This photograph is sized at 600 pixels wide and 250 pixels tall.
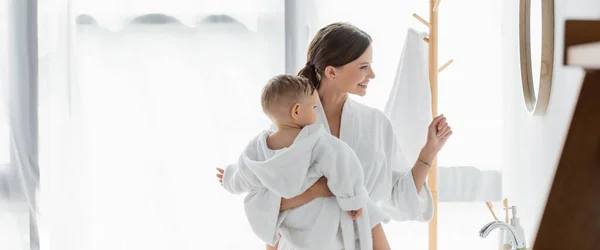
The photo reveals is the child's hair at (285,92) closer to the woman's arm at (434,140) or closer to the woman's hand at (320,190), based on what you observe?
the woman's hand at (320,190)

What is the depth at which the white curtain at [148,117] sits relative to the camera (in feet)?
9.18

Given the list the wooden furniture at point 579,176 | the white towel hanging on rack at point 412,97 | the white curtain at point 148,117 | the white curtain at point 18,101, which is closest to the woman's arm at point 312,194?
the white towel hanging on rack at point 412,97

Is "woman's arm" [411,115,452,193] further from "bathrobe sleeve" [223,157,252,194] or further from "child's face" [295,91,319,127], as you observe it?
"bathrobe sleeve" [223,157,252,194]

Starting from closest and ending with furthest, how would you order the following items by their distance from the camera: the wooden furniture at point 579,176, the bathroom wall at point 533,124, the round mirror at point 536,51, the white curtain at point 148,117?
the wooden furniture at point 579,176 → the bathroom wall at point 533,124 → the round mirror at point 536,51 → the white curtain at point 148,117

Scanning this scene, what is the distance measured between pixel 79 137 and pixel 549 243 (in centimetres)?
242

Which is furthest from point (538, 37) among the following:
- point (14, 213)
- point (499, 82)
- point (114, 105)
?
point (14, 213)

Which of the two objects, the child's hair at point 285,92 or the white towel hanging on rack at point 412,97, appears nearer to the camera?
the child's hair at point 285,92

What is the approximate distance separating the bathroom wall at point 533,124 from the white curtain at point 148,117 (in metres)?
0.89

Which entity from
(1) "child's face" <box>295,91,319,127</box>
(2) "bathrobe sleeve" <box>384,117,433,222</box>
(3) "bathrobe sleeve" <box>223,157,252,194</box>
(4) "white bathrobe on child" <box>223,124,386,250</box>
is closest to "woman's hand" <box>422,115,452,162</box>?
(2) "bathrobe sleeve" <box>384,117,433,222</box>

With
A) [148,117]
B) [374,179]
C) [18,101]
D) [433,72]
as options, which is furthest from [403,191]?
[18,101]

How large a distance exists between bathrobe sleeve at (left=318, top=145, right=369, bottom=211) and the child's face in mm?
83

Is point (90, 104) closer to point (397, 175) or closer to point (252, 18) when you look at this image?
point (252, 18)

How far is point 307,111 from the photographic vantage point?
182 cm

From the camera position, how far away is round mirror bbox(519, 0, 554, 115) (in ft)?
5.66
